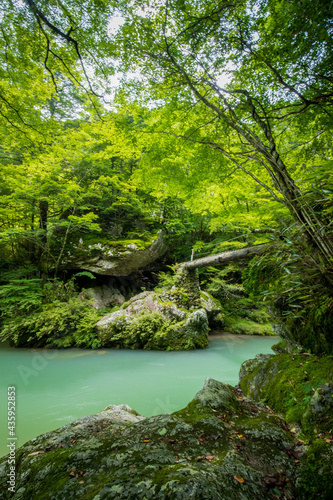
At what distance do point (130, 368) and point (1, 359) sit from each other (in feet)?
13.5

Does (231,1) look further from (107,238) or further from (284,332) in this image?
(107,238)

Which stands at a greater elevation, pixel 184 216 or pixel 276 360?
pixel 184 216

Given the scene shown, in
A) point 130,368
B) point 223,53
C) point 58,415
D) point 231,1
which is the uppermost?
point 231,1

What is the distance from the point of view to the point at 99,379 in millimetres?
4766

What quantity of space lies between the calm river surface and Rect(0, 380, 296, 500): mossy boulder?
5.84ft

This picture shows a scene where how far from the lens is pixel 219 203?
555 centimetres

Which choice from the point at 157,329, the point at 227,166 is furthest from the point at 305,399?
the point at 157,329

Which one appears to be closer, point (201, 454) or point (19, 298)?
point (201, 454)

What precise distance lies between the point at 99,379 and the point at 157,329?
2.46 m

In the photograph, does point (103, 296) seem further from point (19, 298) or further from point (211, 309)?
point (211, 309)

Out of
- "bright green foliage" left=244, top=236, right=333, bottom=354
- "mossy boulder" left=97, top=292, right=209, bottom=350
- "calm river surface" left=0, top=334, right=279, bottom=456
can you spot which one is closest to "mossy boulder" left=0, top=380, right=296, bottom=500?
"bright green foliage" left=244, top=236, right=333, bottom=354

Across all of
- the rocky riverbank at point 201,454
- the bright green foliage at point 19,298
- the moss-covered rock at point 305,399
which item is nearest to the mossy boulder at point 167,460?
the rocky riverbank at point 201,454

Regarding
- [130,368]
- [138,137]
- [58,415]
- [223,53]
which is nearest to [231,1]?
[223,53]

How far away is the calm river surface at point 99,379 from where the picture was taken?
348cm
